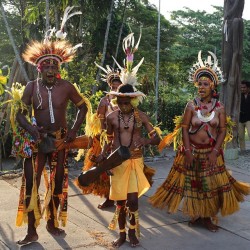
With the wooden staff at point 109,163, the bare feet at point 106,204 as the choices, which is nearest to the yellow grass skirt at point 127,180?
the wooden staff at point 109,163

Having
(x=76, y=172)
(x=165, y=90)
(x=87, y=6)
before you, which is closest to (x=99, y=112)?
(x=76, y=172)

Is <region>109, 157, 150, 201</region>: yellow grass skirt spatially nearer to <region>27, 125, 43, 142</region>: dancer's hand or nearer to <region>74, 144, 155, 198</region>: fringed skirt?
<region>27, 125, 43, 142</region>: dancer's hand

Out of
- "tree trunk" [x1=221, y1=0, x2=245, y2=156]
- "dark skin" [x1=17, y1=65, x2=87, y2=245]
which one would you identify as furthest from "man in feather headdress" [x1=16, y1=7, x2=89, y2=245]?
"tree trunk" [x1=221, y1=0, x2=245, y2=156]

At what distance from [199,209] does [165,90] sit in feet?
41.9

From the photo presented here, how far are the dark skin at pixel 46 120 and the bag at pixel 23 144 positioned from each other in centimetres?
8

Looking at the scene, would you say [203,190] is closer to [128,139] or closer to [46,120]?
[128,139]

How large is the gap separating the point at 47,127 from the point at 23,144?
310mm

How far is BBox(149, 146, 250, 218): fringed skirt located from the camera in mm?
5047

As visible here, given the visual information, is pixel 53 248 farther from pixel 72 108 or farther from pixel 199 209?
pixel 72 108

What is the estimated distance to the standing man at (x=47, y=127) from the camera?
14.7 feet

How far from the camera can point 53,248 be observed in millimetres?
4312

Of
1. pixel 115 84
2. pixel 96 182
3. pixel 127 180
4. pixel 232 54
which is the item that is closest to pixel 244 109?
pixel 232 54

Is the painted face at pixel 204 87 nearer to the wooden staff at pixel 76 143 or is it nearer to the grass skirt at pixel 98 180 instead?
the grass skirt at pixel 98 180

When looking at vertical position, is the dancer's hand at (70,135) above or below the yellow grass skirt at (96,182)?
above
